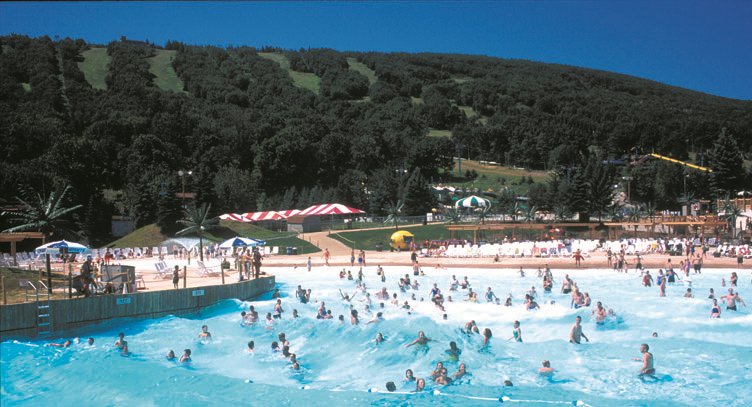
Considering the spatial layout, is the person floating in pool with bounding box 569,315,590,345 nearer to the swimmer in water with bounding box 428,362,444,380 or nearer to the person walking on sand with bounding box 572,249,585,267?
the swimmer in water with bounding box 428,362,444,380

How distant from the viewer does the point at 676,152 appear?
98.3 m

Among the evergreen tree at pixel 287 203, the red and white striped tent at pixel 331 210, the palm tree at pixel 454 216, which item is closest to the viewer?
the red and white striped tent at pixel 331 210

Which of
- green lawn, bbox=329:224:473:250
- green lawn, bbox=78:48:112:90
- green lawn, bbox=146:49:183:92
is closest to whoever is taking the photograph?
green lawn, bbox=329:224:473:250

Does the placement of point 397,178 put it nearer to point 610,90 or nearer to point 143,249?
point 143,249

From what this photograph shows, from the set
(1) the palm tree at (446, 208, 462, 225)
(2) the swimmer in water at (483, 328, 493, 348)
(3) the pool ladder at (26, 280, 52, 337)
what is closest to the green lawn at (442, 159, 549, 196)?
(1) the palm tree at (446, 208, 462, 225)

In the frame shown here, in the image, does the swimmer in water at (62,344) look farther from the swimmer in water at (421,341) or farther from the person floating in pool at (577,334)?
the person floating in pool at (577,334)

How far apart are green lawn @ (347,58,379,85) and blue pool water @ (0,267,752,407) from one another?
14883 centimetres

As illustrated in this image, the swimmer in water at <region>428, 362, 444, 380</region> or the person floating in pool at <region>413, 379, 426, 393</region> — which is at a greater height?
the swimmer in water at <region>428, 362, 444, 380</region>

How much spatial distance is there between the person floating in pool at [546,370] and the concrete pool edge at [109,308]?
11795 millimetres

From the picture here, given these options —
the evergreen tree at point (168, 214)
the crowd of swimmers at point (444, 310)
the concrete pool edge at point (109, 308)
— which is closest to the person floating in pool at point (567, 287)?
the crowd of swimmers at point (444, 310)

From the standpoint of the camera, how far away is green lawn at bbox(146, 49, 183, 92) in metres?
123

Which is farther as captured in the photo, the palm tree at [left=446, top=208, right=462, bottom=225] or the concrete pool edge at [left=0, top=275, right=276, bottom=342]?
the palm tree at [left=446, top=208, right=462, bottom=225]

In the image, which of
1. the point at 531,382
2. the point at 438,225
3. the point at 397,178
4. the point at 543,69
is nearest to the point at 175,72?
the point at 397,178

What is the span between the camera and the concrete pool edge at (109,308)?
584 inches
